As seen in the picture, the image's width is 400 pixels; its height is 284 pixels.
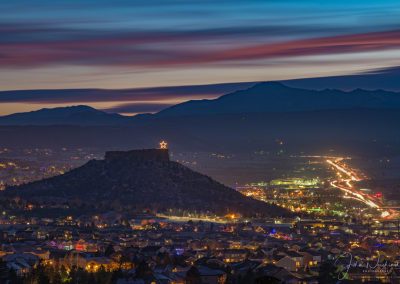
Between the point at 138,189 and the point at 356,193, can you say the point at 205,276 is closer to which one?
the point at 138,189

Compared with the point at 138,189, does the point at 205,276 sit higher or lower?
higher

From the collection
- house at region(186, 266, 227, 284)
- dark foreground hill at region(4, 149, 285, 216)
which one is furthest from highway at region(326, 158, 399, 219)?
house at region(186, 266, 227, 284)

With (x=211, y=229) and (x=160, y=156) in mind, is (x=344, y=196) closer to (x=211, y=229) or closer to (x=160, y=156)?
(x=160, y=156)

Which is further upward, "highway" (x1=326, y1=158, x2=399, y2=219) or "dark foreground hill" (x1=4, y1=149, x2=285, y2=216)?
"dark foreground hill" (x1=4, y1=149, x2=285, y2=216)
